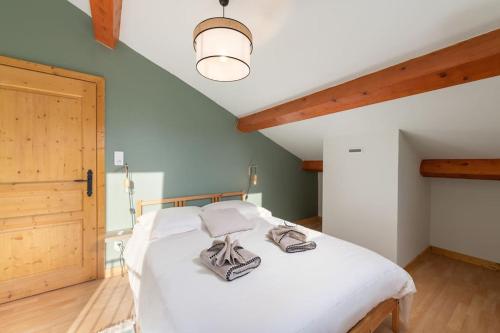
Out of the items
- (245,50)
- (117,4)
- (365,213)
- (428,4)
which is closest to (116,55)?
(117,4)

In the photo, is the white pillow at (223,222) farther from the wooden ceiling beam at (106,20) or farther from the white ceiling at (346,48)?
the wooden ceiling beam at (106,20)

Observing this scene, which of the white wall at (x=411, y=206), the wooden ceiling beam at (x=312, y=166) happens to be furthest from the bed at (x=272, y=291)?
the wooden ceiling beam at (x=312, y=166)

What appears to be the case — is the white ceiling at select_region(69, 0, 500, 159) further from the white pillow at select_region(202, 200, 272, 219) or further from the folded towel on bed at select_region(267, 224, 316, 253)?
the folded towel on bed at select_region(267, 224, 316, 253)

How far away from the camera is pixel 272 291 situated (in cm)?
124

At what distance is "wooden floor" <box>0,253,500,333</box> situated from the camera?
1766 mm

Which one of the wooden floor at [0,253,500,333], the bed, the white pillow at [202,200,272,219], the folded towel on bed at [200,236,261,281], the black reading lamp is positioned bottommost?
the wooden floor at [0,253,500,333]

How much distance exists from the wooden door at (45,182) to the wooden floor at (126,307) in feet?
0.67

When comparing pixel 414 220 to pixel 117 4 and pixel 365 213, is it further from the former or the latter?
pixel 117 4

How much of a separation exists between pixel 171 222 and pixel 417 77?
8.27 ft

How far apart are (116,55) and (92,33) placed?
29 centimetres

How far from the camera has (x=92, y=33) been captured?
237 cm

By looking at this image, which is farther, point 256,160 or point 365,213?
point 256,160

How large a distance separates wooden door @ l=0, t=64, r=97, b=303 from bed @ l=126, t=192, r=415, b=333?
3.06ft

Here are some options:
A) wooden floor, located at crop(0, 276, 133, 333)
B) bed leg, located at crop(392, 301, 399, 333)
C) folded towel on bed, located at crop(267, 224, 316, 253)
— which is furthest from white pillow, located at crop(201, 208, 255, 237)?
bed leg, located at crop(392, 301, 399, 333)
